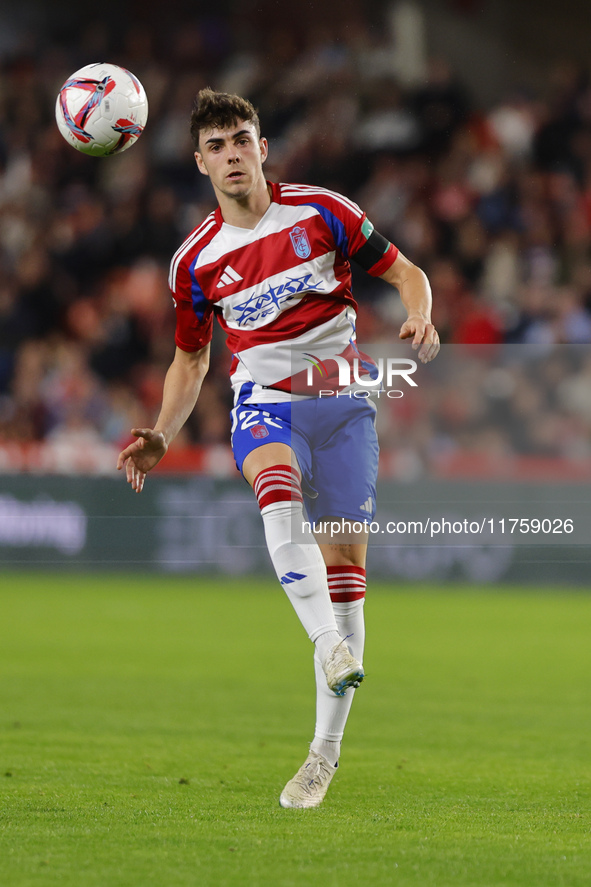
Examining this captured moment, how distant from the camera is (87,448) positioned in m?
13.1

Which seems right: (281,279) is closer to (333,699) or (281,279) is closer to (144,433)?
(144,433)

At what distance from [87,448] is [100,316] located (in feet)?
8.24

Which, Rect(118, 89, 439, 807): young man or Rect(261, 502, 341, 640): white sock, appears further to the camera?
Rect(118, 89, 439, 807): young man

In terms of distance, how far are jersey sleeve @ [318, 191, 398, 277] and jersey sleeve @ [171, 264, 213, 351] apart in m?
0.57

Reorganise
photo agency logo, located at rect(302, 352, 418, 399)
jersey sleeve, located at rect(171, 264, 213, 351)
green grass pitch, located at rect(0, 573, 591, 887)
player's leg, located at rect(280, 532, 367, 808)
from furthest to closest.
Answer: jersey sleeve, located at rect(171, 264, 213, 351) → photo agency logo, located at rect(302, 352, 418, 399) → player's leg, located at rect(280, 532, 367, 808) → green grass pitch, located at rect(0, 573, 591, 887)

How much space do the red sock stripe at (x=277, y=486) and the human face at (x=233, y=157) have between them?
1077 millimetres

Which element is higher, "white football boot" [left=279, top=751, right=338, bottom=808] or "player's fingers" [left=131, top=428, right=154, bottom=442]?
"player's fingers" [left=131, top=428, right=154, bottom=442]

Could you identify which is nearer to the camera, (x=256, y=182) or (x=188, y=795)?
(x=188, y=795)

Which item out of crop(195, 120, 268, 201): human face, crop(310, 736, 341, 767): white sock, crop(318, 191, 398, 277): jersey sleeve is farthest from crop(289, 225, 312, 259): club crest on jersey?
crop(310, 736, 341, 767): white sock

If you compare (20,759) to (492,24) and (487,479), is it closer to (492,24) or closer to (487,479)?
(487,479)

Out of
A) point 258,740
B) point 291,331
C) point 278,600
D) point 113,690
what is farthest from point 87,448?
point 291,331

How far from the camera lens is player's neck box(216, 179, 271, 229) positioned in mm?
4594

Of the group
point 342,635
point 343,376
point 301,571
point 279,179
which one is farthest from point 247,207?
point 279,179

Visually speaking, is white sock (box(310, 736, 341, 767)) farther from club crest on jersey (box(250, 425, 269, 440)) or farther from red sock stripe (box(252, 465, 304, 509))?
club crest on jersey (box(250, 425, 269, 440))
